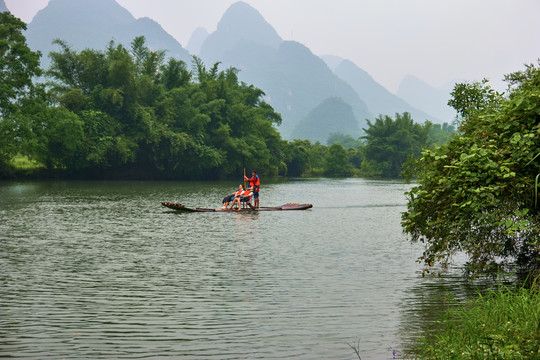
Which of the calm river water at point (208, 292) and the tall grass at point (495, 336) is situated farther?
the calm river water at point (208, 292)

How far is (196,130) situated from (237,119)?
832 cm

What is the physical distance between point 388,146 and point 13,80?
2693 inches

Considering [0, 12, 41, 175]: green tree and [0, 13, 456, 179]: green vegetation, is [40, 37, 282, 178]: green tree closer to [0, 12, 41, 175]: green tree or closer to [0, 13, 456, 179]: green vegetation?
[0, 13, 456, 179]: green vegetation

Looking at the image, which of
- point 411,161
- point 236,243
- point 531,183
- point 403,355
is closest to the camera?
point 403,355

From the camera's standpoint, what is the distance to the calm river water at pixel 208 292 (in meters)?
6.80

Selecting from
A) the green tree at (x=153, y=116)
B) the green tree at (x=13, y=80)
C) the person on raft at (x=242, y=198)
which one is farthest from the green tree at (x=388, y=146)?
the person on raft at (x=242, y=198)

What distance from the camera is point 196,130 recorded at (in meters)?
65.3

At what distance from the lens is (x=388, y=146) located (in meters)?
98.9

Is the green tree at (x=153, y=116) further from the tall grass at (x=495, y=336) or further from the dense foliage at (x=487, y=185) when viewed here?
the tall grass at (x=495, y=336)

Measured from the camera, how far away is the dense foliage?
8500 mm

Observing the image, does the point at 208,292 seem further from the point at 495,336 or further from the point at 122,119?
the point at 122,119

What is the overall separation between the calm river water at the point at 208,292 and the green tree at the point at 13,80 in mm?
29317

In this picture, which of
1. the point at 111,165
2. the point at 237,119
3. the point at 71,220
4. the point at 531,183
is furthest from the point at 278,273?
the point at 237,119

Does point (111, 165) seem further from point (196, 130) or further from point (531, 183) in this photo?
point (531, 183)
